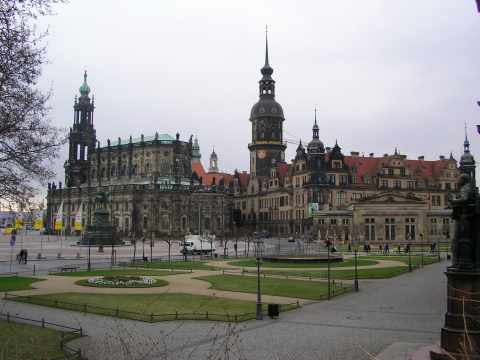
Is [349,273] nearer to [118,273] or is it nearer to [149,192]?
[118,273]

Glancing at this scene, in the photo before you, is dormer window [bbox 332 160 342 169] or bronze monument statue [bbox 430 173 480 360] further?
dormer window [bbox 332 160 342 169]

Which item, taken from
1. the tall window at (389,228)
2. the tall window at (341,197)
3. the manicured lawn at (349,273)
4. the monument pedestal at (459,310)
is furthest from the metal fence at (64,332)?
the tall window at (341,197)

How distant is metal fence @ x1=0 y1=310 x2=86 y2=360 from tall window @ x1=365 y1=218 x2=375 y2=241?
2871 inches

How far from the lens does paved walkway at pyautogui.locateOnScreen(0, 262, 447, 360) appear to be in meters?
18.0

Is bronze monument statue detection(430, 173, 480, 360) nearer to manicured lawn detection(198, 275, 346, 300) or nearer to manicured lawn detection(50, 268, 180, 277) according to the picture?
manicured lawn detection(198, 275, 346, 300)

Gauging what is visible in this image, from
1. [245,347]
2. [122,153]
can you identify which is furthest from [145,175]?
[245,347]

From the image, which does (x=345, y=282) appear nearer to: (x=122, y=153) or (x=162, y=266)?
(x=162, y=266)

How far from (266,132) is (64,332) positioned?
11496cm

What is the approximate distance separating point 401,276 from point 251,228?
299ft

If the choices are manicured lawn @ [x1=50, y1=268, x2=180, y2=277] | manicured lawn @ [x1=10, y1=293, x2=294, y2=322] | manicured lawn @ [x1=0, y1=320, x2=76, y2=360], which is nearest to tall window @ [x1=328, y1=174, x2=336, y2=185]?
manicured lawn @ [x1=50, y1=268, x2=180, y2=277]

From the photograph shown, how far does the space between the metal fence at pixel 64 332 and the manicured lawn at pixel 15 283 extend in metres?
10.1

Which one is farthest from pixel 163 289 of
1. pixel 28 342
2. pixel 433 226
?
pixel 433 226

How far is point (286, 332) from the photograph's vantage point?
21.6m

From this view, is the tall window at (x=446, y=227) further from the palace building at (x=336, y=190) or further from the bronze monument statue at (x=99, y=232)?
the bronze monument statue at (x=99, y=232)
